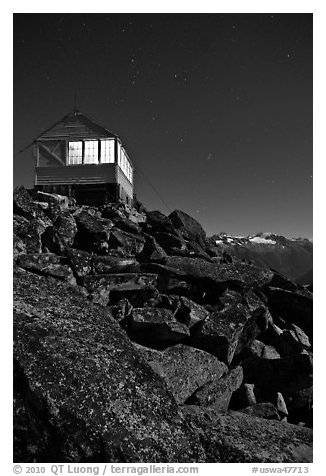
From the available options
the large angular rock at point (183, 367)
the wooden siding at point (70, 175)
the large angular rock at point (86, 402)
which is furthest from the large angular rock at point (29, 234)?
the wooden siding at point (70, 175)

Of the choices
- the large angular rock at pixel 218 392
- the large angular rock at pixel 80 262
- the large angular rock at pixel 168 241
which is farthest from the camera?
the large angular rock at pixel 168 241

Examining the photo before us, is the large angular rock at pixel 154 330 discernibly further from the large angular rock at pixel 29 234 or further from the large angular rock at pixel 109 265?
the large angular rock at pixel 29 234

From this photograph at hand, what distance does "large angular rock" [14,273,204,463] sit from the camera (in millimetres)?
3121

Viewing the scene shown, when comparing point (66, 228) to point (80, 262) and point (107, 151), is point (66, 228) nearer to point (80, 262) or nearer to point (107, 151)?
point (80, 262)

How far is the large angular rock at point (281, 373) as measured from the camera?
17.0ft

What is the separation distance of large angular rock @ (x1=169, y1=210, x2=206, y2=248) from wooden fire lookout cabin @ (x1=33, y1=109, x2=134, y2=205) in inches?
143

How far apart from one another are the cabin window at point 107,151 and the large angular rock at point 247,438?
14.2m

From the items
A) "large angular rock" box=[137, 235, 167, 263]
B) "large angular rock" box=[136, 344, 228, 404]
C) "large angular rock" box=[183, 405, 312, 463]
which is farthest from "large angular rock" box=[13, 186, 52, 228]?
"large angular rock" box=[183, 405, 312, 463]

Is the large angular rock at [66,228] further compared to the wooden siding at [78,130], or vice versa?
the wooden siding at [78,130]

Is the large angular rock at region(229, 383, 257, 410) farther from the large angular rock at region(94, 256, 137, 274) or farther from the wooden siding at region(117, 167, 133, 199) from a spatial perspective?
the wooden siding at region(117, 167, 133, 199)

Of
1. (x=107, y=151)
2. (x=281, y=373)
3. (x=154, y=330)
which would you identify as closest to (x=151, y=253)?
(x=154, y=330)

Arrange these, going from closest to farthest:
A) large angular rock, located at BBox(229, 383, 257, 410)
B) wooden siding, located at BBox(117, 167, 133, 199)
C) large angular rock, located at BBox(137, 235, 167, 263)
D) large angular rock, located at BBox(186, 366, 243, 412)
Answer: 1. large angular rock, located at BBox(186, 366, 243, 412)
2. large angular rock, located at BBox(229, 383, 257, 410)
3. large angular rock, located at BBox(137, 235, 167, 263)
4. wooden siding, located at BBox(117, 167, 133, 199)
